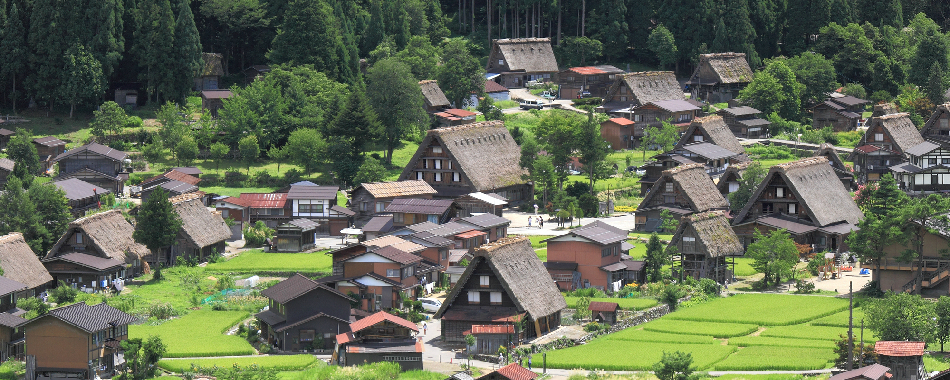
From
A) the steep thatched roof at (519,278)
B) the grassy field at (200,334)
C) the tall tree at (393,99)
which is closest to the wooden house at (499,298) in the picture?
→ the steep thatched roof at (519,278)

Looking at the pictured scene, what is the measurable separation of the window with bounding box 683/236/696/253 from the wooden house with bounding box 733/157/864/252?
748cm

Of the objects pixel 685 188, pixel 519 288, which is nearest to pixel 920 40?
pixel 685 188

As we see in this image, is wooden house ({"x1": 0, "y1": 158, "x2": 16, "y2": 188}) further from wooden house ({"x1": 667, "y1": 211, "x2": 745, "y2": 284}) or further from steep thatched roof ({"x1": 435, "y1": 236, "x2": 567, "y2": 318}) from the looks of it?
wooden house ({"x1": 667, "y1": 211, "x2": 745, "y2": 284})

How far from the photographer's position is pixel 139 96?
3844 inches

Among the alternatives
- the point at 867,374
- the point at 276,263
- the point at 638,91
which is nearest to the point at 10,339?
the point at 276,263

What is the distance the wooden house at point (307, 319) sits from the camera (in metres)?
57.8

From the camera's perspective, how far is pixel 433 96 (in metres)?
98.1

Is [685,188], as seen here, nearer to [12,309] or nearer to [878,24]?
[12,309]

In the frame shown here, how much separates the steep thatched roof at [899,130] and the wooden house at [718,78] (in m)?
16.2

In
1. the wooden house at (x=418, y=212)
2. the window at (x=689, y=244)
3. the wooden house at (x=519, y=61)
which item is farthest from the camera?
the wooden house at (x=519, y=61)

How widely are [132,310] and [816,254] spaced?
31643 mm

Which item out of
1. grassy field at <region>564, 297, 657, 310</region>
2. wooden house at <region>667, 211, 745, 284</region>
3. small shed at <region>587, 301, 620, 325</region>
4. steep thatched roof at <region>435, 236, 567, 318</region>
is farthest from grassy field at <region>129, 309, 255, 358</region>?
wooden house at <region>667, 211, 745, 284</region>

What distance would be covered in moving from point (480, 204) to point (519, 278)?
20.8 m

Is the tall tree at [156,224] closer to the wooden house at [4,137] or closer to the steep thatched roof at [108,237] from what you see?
the steep thatched roof at [108,237]
